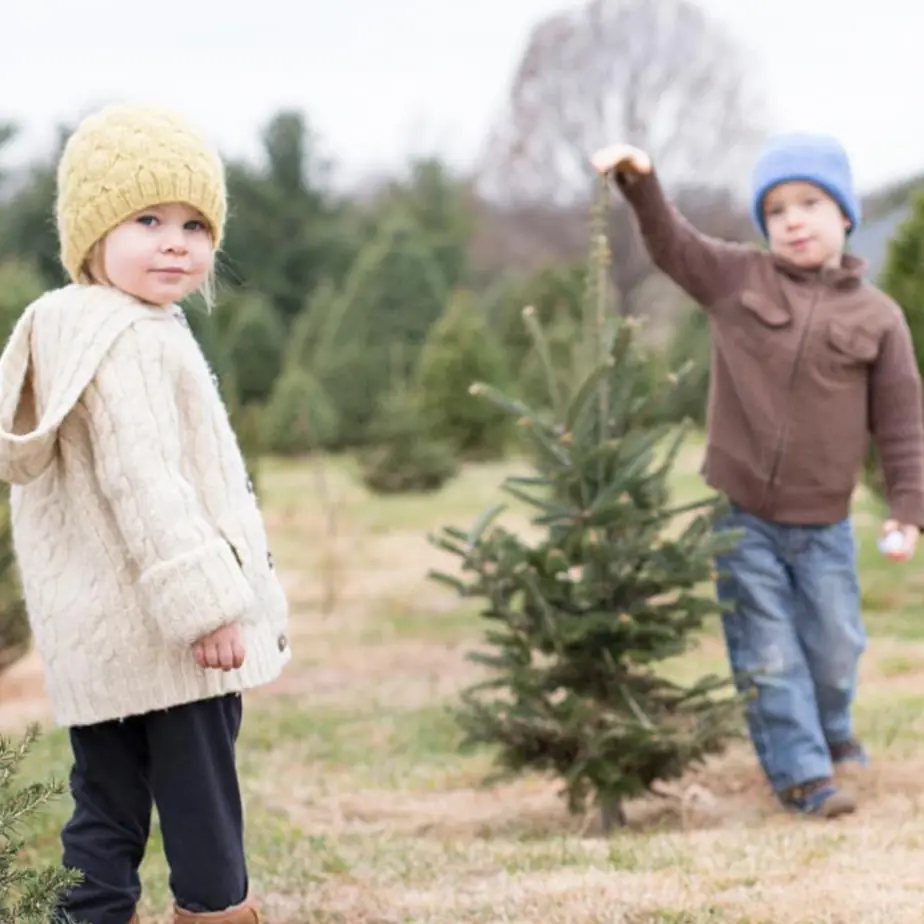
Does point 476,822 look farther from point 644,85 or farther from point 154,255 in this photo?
point 644,85

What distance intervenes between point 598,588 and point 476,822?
1081mm

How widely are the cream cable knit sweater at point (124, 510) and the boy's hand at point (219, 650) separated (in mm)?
43

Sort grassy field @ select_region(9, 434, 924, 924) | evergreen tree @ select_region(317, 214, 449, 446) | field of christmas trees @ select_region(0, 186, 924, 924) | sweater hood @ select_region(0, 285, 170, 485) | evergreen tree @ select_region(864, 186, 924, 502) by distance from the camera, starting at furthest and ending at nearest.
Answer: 1. evergreen tree @ select_region(317, 214, 449, 446)
2. evergreen tree @ select_region(864, 186, 924, 502)
3. field of christmas trees @ select_region(0, 186, 924, 924)
4. grassy field @ select_region(9, 434, 924, 924)
5. sweater hood @ select_region(0, 285, 170, 485)

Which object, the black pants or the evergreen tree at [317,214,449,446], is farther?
the evergreen tree at [317,214,449,446]

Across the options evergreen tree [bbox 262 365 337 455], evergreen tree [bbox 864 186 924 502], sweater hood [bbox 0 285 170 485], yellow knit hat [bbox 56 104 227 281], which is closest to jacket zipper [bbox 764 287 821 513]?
yellow knit hat [bbox 56 104 227 281]

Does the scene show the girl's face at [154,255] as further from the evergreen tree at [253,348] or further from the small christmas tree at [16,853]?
the evergreen tree at [253,348]

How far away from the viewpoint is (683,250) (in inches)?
189

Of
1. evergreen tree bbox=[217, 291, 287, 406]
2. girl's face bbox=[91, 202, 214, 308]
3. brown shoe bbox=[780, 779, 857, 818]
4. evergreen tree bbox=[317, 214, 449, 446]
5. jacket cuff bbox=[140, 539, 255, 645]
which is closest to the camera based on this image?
jacket cuff bbox=[140, 539, 255, 645]

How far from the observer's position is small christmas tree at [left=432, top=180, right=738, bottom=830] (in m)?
4.42

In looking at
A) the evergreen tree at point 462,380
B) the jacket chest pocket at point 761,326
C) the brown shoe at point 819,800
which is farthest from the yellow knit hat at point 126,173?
the evergreen tree at point 462,380

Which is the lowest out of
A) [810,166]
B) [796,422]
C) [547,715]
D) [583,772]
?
[583,772]

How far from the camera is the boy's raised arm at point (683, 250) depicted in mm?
4656

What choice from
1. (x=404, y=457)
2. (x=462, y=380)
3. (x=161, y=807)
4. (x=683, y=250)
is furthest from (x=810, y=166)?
(x=462, y=380)

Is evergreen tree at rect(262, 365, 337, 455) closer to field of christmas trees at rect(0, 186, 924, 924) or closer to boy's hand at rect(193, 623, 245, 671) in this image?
field of christmas trees at rect(0, 186, 924, 924)
